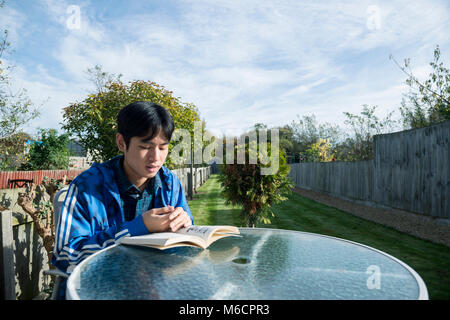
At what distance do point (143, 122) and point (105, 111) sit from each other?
6476 mm

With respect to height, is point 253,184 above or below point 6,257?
above

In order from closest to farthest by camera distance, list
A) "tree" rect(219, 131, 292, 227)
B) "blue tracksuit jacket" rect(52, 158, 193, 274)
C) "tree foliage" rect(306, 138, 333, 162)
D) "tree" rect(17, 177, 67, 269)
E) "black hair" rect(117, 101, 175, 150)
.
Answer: "blue tracksuit jacket" rect(52, 158, 193, 274) < "black hair" rect(117, 101, 175, 150) < "tree" rect(17, 177, 67, 269) < "tree" rect(219, 131, 292, 227) < "tree foliage" rect(306, 138, 333, 162)

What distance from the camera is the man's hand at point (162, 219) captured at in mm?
1600

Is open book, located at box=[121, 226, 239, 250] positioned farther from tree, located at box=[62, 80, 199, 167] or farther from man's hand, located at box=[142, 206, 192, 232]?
tree, located at box=[62, 80, 199, 167]

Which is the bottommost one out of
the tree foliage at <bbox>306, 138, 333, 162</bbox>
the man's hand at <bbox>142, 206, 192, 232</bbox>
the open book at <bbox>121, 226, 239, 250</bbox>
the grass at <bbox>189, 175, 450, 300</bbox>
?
the grass at <bbox>189, 175, 450, 300</bbox>

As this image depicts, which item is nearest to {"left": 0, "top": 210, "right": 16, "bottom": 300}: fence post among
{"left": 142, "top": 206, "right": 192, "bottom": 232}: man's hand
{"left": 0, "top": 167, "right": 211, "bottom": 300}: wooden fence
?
{"left": 0, "top": 167, "right": 211, "bottom": 300}: wooden fence

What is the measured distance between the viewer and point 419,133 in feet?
27.8

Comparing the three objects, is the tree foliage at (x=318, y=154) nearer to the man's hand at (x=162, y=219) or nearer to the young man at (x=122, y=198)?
the young man at (x=122, y=198)

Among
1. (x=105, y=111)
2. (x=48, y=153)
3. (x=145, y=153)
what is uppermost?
(x=105, y=111)

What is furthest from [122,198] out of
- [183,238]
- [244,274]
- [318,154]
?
[318,154]

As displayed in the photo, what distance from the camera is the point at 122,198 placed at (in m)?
1.94

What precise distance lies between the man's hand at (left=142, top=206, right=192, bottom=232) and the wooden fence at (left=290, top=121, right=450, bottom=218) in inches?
313

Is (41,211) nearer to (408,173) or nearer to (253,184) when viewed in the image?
(253,184)

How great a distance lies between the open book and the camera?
55.4 inches
